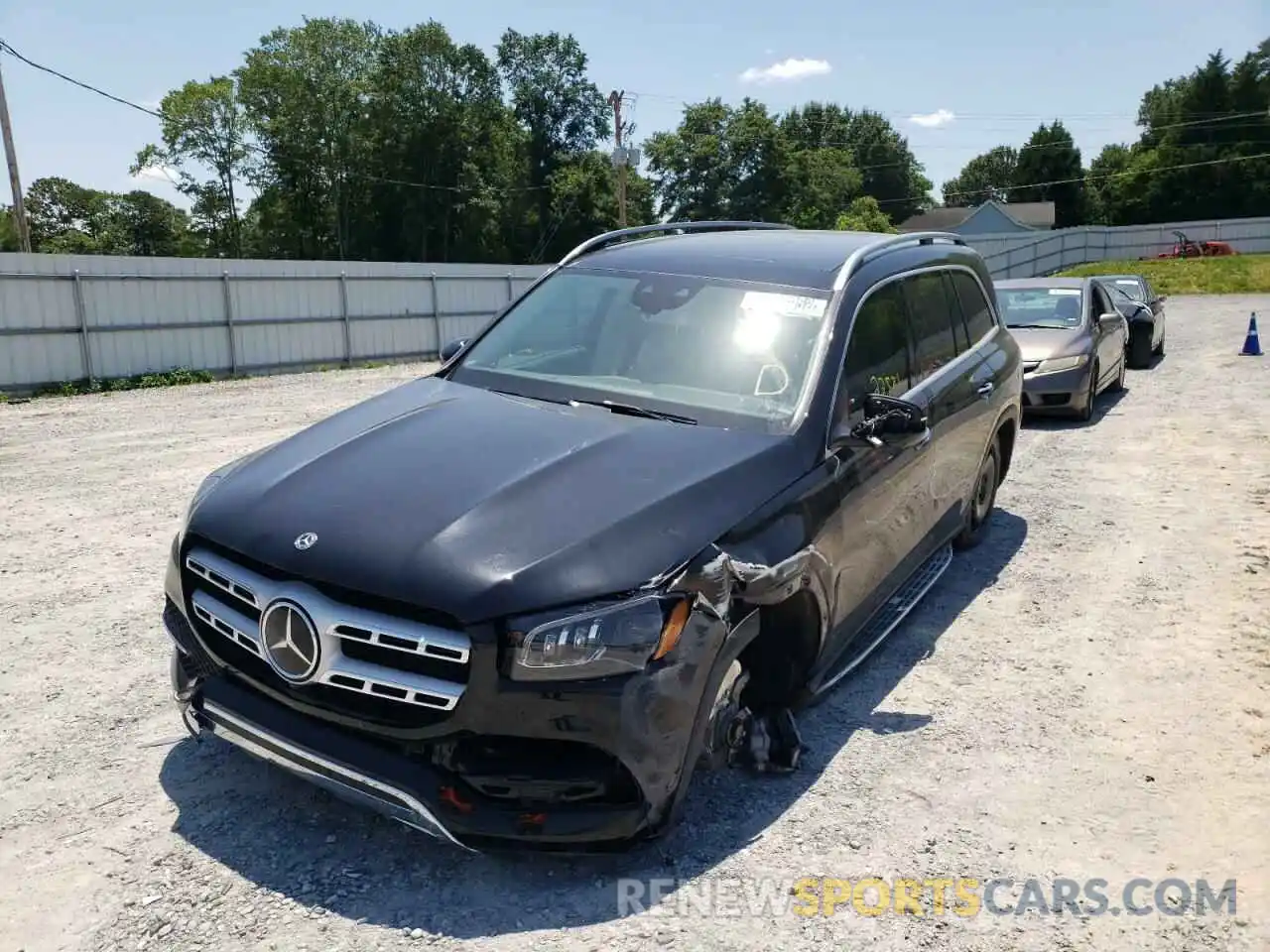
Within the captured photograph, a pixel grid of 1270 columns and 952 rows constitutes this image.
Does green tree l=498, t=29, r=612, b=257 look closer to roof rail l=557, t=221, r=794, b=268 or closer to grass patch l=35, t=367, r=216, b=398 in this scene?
grass patch l=35, t=367, r=216, b=398

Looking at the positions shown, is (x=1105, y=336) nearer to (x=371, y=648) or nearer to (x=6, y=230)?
(x=371, y=648)

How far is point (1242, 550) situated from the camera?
5879mm

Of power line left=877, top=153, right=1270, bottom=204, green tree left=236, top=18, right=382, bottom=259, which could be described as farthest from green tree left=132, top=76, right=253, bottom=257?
power line left=877, top=153, right=1270, bottom=204

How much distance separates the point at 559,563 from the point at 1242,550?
5.20 metres

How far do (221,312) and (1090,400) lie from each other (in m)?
14.3

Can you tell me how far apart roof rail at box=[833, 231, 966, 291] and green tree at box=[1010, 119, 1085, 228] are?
278 feet

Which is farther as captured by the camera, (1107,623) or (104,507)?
(104,507)

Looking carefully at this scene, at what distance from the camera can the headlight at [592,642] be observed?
8.04ft

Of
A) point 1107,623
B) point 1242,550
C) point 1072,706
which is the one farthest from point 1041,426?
point 1072,706

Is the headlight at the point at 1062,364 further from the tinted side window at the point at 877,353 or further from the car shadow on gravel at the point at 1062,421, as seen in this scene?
the tinted side window at the point at 877,353

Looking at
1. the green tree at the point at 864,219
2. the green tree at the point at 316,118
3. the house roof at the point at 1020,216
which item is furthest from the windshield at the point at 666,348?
the house roof at the point at 1020,216

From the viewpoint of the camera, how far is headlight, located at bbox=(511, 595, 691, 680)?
8.04 feet

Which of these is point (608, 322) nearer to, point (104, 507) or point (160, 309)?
point (104, 507)

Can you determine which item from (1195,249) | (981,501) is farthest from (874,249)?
(1195,249)
